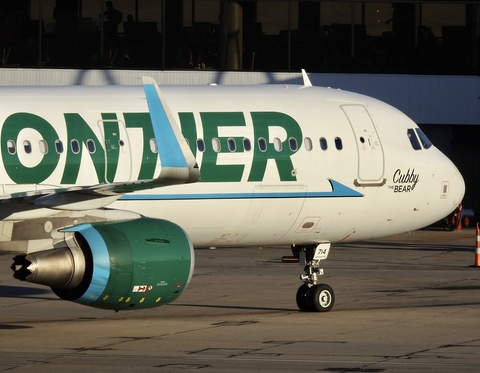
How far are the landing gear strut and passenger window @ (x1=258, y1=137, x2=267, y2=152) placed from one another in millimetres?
2511

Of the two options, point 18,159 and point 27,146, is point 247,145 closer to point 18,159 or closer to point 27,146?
point 27,146

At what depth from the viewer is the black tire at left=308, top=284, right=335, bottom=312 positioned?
70.7 feet

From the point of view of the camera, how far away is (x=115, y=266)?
16.6 metres

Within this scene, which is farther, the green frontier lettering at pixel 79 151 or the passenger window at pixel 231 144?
the passenger window at pixel 231 144

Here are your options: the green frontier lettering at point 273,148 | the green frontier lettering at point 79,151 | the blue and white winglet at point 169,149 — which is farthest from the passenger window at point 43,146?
the green frontier lettering at point 273,148

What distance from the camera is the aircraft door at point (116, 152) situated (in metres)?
19.2

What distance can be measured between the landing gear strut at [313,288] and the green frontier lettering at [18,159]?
5.66m

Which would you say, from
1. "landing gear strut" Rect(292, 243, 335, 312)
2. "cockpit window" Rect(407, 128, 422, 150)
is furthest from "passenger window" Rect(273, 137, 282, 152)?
"cockpit window" Rect(407, 128, 422, 150)

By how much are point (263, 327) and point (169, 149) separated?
508cm

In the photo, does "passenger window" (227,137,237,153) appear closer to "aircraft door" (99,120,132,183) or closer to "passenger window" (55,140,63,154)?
"aircraft door" (99,120,132,183)

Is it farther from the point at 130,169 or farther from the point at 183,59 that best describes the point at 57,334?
the point at 183,59

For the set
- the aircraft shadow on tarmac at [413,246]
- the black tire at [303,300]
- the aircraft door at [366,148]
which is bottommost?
the aircraft shadow on tarmac at [413,246]

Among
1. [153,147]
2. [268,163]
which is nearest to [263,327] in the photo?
[268,163]

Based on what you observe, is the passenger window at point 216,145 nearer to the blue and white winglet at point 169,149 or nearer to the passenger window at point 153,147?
the passenger window at point 153,147
